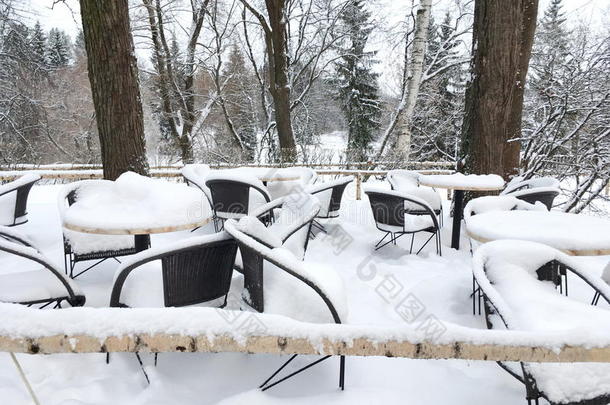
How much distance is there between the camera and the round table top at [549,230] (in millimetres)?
2240

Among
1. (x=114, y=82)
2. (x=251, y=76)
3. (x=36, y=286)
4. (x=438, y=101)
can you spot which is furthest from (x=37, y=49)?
(x=36, y=286)

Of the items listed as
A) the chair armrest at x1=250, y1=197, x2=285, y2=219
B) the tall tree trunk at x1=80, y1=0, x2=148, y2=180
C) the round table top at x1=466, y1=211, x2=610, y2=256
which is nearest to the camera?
the round table top at x1=466, y1=211, x2=610, y2=256

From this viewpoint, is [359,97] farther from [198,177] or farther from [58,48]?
[58,48]

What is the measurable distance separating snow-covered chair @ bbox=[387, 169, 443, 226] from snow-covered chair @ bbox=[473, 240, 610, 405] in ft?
8.31

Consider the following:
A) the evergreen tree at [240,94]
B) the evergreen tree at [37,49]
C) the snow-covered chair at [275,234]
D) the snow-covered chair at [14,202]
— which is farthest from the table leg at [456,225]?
the evergreen tree at [37,49]

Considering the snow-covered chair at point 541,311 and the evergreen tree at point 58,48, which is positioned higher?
the evergreen tree at point 58,48

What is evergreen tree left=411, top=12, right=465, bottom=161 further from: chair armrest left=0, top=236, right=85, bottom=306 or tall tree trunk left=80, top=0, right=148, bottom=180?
chair armrest left=0, top=236, right=85, bottom=306

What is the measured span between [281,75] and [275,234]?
854 cm

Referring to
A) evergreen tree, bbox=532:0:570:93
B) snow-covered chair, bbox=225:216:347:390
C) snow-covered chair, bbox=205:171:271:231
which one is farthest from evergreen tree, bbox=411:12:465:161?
snow-covered chair, bbox=225:216:347:390

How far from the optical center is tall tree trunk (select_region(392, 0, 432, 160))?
25.7ft

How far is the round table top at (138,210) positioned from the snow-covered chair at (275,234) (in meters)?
0.46

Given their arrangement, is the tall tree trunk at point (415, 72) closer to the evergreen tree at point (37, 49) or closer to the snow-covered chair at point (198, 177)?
the snow-covered chair at point (198, 177)

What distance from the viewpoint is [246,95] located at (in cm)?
1792

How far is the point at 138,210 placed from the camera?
255cm
